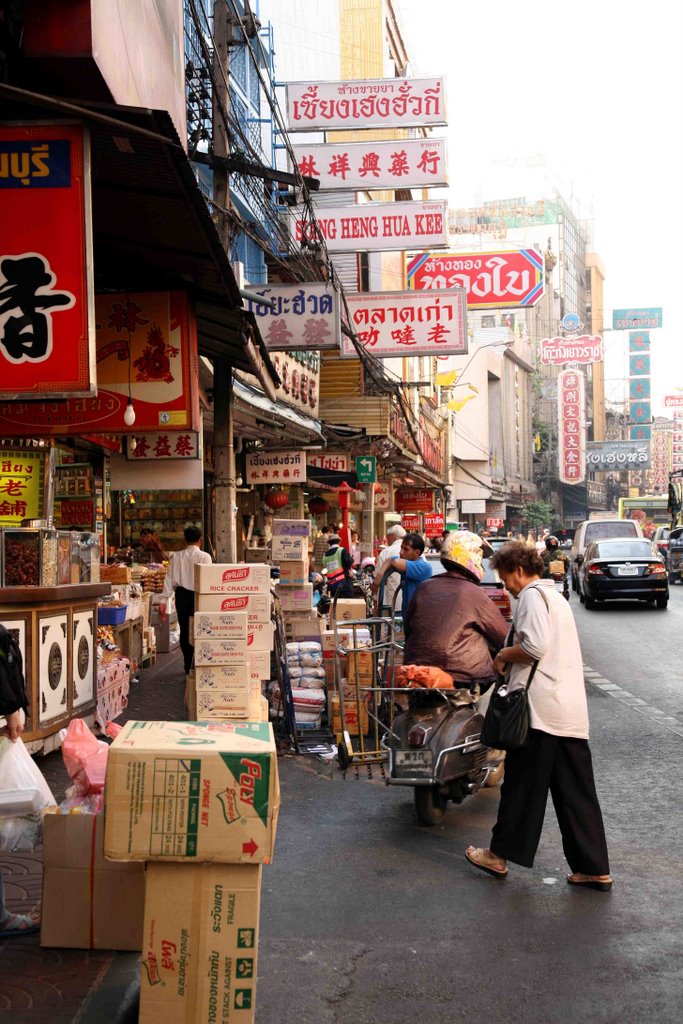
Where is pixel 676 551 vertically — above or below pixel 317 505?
below

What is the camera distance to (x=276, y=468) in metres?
21.5

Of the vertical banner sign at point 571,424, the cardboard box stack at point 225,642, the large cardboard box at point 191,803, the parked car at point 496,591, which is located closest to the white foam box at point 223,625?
the cardboard box stack at point 225,642

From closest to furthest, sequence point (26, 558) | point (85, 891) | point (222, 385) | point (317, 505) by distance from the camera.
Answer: point (85, 891) < point (26, 558) < point (222, 385) < point (317, 505)

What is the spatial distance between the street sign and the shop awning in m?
15.7

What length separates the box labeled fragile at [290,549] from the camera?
13.8 meters

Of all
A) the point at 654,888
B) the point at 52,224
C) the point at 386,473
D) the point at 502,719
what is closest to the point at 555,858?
the point at 654,888

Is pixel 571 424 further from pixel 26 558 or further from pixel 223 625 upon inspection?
pixel 26 558

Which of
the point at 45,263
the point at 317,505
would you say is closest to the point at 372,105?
the point at 317,505

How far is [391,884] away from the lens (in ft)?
20.3

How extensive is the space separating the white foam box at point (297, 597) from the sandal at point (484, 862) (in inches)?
294

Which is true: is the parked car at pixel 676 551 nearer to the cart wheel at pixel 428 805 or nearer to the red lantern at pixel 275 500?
the red lantern at pixel 275 500

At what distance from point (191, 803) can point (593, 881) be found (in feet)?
9.64

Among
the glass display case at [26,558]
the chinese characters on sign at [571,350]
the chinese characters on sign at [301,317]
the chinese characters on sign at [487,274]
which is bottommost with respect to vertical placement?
the glass display case at [26,558]

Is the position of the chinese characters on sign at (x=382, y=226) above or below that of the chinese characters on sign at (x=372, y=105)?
below
